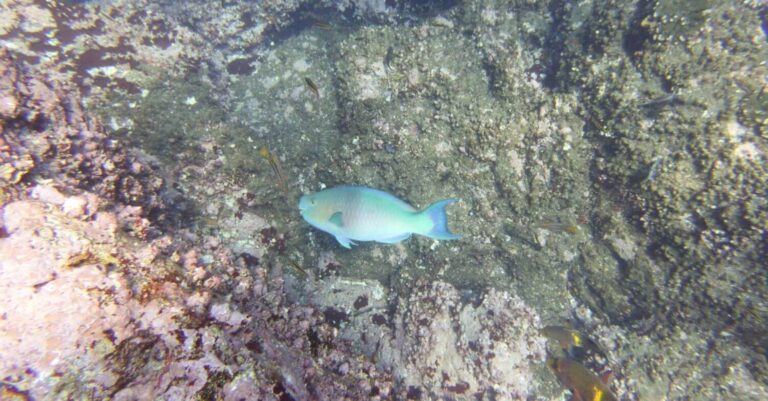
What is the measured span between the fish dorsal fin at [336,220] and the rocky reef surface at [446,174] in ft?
2.28

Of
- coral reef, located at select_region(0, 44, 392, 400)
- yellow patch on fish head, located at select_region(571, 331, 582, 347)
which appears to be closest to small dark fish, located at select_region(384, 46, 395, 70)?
coral reef, located at select_region(0, 44, 392, 400)

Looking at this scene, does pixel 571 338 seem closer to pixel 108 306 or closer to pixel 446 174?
pixel 446 174

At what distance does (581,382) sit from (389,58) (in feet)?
13.6

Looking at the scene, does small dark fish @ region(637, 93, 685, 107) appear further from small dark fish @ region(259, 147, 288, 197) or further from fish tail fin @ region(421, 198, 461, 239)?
small dark fish @ region(259, 147, 288, 197)

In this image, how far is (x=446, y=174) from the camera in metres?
4.15

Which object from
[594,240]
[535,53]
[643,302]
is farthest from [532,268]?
[535,53]

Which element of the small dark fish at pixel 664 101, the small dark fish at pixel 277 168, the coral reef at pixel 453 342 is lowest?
the coral reef at pixel 453 342

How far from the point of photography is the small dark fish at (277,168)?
13.6 feet

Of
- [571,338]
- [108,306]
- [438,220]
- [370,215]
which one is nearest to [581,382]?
[571,338]

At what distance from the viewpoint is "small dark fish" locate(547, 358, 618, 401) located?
3369 mm

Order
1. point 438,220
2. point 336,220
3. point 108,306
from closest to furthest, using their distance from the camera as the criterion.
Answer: point 108,306 → point 438,220 → point 336,220

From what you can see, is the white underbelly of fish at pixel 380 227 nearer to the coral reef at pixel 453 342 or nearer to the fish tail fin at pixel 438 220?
the fish tail fin at pixel 438 220

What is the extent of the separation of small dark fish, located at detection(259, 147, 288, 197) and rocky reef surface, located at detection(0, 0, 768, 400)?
128 mm

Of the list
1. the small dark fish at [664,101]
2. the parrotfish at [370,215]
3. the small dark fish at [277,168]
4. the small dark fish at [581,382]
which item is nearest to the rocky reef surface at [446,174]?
the small dark fish at [664,101]
